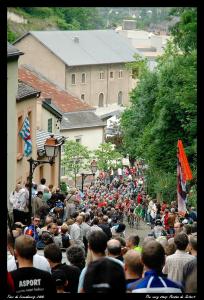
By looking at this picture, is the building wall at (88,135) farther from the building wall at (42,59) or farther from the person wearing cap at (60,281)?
the person wearing cap at (60,281)

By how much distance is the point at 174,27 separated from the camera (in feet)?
114

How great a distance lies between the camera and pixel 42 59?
9550cm

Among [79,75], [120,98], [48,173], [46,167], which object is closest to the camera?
[46,167]

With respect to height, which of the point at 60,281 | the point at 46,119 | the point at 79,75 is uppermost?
the point at 79,75

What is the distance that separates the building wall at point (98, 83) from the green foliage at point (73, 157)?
37525mm

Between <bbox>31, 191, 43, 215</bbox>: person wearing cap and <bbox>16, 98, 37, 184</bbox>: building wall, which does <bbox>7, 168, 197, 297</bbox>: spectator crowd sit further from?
<bbox>16, 98, 37, 184</bbox>: building wall

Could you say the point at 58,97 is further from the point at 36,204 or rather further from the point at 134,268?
the point at 134,268

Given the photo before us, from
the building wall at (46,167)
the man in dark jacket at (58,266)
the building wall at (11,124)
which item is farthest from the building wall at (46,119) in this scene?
the man in dark jacket at (58,266)

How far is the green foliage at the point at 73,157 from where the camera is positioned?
5328 cm

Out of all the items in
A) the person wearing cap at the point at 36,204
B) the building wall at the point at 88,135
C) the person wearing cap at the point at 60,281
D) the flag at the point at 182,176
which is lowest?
the person wearing cap at the point at 60,281

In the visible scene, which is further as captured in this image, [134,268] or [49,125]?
[49,125]

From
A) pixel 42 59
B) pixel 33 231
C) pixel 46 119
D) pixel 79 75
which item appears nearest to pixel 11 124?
pixel 33 231

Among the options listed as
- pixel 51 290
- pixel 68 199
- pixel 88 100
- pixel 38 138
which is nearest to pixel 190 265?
pixel 51 290
